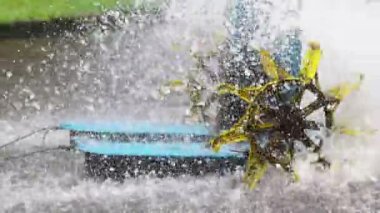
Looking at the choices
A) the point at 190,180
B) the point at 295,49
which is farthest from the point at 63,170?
the point at 295,49

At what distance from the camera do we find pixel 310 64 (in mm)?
5457

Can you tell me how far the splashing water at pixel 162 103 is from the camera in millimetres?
5312

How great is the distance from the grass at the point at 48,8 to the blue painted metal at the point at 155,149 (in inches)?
162

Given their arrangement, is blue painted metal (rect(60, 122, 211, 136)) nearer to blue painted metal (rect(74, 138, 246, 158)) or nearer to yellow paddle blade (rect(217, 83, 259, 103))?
blue painted metal (rect(74, 138, 246, 158))

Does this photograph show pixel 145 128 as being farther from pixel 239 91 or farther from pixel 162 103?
pixel 162 103

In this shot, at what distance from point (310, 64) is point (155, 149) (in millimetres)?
1141

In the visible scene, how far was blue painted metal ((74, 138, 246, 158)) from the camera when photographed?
5.39 metres

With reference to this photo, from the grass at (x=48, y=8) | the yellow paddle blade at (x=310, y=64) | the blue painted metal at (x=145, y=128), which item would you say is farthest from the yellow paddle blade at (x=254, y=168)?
the grass at (x=48, y=8)

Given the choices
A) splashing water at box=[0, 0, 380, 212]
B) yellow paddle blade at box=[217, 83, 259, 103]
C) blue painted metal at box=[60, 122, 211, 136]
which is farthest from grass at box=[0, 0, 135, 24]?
yellow paddle blade at box=[217, 83, 259, 103]

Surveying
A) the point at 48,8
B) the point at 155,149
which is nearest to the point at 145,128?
the point at 155,149

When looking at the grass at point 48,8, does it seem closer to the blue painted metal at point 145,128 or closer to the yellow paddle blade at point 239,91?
the blue painted metal at point 145,128

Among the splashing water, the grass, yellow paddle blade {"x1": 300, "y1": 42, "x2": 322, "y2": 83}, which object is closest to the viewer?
the splashing water

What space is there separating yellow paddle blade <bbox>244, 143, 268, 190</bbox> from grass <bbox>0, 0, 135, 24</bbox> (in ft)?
14.5

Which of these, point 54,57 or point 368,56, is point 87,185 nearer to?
point 368,56
